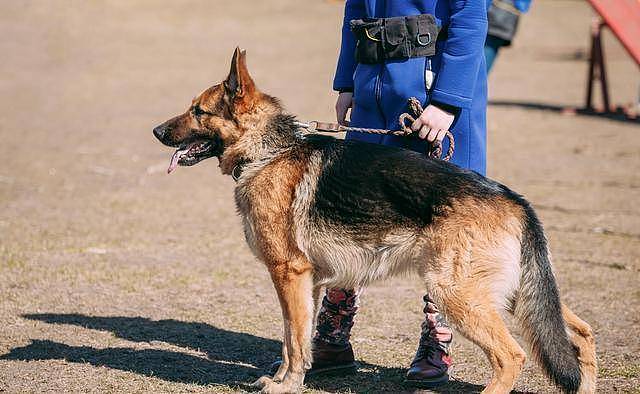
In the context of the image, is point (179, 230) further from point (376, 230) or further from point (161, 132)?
point (376, 230)

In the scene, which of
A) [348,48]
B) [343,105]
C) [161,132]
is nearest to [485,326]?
[343,105]

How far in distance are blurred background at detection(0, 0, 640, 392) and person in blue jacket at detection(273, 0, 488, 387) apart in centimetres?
22

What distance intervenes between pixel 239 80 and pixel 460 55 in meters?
1.11

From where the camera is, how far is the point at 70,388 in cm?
458

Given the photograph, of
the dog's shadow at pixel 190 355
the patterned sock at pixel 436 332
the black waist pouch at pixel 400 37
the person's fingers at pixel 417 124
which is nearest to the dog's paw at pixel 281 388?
the dog's shadow at pixel 190 355


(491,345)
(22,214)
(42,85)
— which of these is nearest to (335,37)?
(42,85)

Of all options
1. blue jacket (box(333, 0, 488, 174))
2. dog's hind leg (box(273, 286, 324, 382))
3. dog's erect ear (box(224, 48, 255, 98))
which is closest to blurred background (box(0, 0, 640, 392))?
dog's hind leg (box(273, 286, 324, 382))

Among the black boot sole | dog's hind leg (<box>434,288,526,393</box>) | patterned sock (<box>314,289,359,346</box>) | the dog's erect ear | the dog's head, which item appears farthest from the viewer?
patterned sock (<box>314,289,359,346</box>)

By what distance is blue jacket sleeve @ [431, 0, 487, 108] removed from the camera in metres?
4.41

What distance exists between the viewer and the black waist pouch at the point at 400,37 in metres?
4.46

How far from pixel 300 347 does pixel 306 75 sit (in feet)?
51.4

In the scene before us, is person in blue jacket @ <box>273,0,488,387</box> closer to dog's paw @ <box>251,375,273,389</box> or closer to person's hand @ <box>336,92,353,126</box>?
person's hand @ <box>336,92,353,126</box>

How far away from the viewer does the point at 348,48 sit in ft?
16.3

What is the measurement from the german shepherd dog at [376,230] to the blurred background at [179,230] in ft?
2.24
